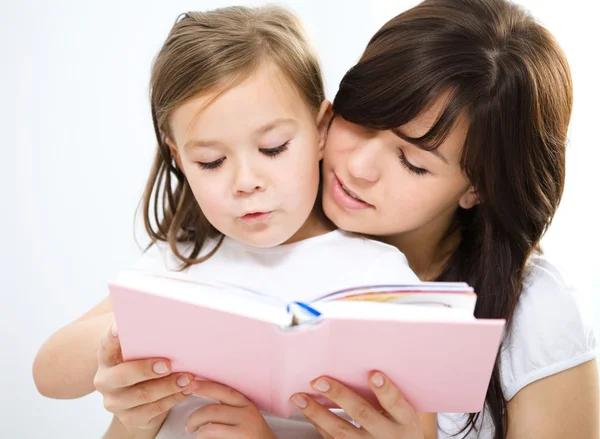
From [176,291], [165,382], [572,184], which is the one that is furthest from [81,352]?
[572,184]

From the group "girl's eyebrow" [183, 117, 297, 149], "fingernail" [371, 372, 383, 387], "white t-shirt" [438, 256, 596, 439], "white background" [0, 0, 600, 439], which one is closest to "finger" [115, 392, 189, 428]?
"fingernail" [371, 372, 383, 387]

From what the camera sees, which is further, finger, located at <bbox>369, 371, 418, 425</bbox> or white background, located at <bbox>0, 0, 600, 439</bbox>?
white background, located at <bbox>0, 0, 600, 439</bbox>

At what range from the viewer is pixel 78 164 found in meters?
2.75

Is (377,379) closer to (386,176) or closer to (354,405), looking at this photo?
(354,405)

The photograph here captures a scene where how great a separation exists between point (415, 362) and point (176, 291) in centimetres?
41

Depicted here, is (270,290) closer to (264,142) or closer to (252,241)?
(252,241)

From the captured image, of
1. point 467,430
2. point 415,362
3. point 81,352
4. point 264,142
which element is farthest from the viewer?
point 467,430

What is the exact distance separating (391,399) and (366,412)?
63 mm

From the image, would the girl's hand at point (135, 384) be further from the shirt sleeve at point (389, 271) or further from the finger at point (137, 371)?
the shirt sleeve at point (389, 271)

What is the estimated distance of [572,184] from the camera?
2.67 m

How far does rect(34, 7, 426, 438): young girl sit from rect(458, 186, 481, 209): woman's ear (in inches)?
8.3

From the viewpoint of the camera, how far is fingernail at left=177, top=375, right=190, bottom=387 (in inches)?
53.3

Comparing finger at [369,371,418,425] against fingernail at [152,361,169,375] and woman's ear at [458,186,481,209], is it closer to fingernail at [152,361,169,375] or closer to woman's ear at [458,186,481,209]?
fingernail at [152,361,169,375]

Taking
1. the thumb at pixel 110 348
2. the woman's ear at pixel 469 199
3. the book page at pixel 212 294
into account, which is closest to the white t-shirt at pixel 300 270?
the woman's ear at pixel 469 199
